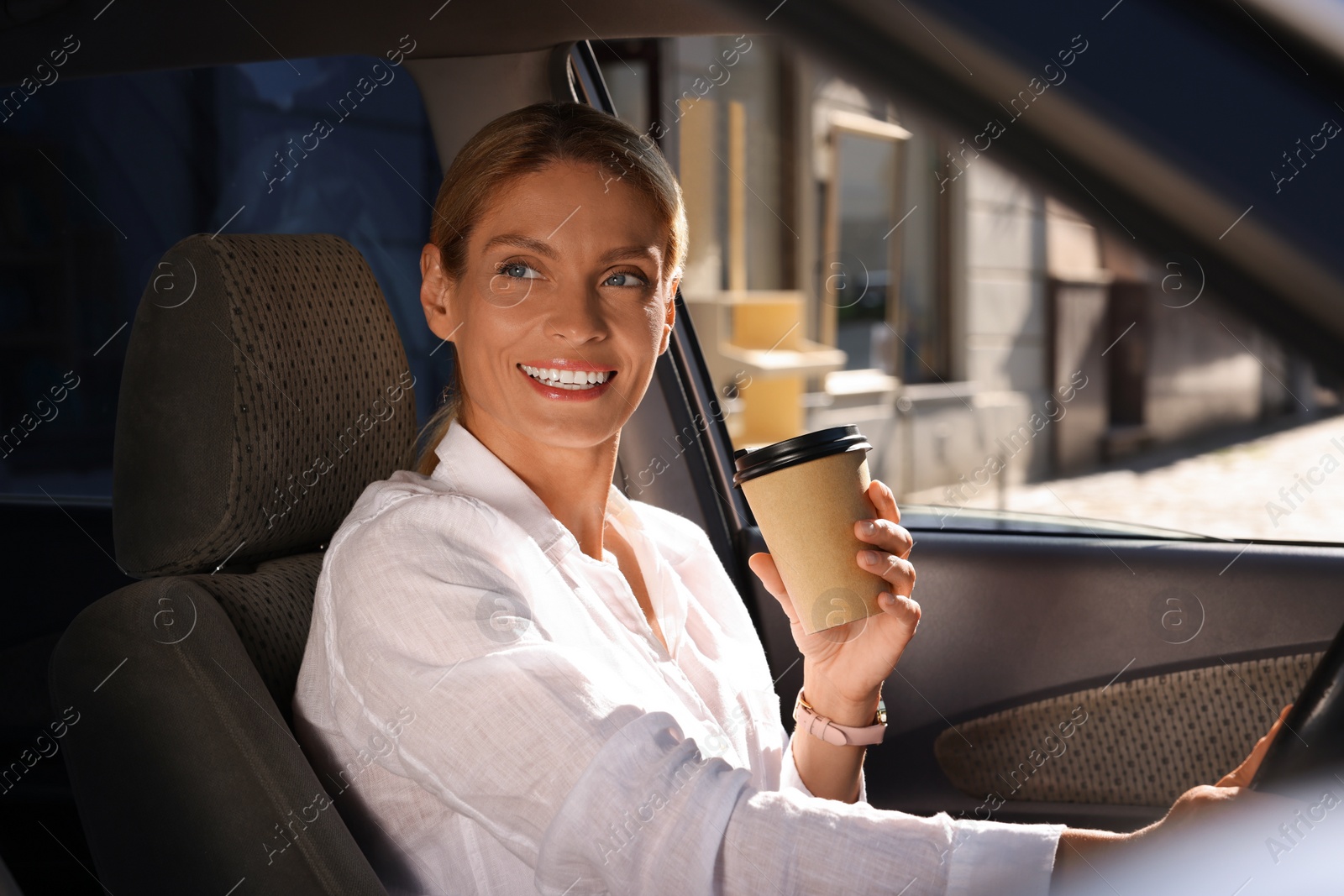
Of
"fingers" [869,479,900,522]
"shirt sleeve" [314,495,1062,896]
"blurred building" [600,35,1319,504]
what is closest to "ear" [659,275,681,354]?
"fingers" [869,479,900,522]

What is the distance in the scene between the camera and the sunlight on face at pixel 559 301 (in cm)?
142

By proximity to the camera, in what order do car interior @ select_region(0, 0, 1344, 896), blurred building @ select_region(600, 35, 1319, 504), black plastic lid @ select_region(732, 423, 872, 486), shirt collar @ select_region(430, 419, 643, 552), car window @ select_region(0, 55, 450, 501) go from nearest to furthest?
car interior @ select_region(0, 0, 1344, 896)
black plastic lid @ select_region(732, 423, 872, 486)
shirt collar @ select_region(430, 419, 643, 552)
car window @ select_region(0, 55, 450, 501)
blurred building @ select_region(600, 35, 1319, 504)

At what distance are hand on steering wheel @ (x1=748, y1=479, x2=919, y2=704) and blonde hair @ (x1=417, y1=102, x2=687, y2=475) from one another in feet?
1.55

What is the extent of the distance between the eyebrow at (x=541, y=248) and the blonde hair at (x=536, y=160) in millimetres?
50

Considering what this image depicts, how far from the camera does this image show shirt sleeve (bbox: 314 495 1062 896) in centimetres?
94

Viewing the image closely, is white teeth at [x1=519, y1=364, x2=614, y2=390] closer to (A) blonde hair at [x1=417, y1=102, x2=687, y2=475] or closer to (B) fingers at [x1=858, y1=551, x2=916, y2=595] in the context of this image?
(A) blonde hair at [x1=417, y1=102, x2=687, y2=475]

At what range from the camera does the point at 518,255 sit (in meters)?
1.42

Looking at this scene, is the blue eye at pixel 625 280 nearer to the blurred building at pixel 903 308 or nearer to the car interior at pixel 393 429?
the car interior at pixel 393 429

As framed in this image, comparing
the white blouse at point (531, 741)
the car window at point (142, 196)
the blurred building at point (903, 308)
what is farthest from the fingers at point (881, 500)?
the blurred building at point (903, 308)

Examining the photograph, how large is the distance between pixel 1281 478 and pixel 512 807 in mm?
13183

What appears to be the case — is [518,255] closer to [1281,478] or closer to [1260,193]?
Result: [1260,193]

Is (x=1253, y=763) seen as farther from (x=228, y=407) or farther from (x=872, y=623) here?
(x=228, y=407)

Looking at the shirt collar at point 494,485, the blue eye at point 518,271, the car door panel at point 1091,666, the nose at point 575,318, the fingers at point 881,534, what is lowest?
the car door panel at point 1091,666

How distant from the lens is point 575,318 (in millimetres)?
1418
